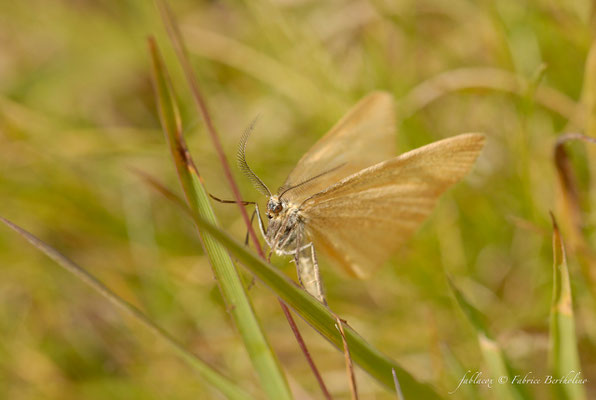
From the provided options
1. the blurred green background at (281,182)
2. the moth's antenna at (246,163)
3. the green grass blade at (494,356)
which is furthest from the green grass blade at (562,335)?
the moth's antenna at (246,163)

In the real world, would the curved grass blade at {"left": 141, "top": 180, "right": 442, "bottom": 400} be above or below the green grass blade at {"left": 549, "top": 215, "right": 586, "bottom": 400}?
above

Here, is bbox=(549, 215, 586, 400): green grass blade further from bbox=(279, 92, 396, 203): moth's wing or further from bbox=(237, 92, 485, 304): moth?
bbox=(279, 92, 396, 203): moth's wing

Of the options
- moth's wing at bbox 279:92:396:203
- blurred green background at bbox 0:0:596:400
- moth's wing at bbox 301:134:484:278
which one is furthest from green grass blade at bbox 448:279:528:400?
moth's wing at bbox 279:92:396:203

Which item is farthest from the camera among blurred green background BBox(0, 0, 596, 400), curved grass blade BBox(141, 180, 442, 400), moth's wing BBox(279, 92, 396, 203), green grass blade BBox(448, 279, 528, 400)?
blurred green background BBox(0, 0, 596, 400)

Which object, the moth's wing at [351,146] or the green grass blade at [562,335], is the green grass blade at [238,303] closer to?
the moth's wing at [351,146]

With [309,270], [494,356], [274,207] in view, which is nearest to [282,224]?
[274,207]

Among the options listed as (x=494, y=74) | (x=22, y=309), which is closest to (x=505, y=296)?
(x=494, y=74)

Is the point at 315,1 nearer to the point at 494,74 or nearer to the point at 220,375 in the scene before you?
the point at 494,74
